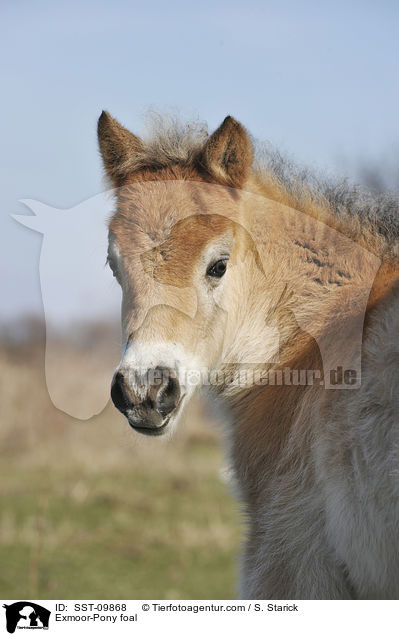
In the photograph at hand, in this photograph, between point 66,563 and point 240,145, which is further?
point 66,563

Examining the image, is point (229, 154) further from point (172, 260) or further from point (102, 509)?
point (102, 509)

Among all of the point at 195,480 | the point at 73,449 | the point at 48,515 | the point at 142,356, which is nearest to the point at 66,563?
the point at 48,515

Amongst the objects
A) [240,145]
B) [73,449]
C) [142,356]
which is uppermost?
[240,145]

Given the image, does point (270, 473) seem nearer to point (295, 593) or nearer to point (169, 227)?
point (295, 593)

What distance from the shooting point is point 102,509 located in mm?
8992

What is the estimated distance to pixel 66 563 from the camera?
290 inches

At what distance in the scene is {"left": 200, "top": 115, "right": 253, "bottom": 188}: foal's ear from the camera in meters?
3.15

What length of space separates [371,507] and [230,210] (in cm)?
153

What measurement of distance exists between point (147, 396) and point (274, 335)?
794mm

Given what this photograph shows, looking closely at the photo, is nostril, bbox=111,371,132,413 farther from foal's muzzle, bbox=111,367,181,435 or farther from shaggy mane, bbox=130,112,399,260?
shaggy mane, bbox=130,112,399,260
